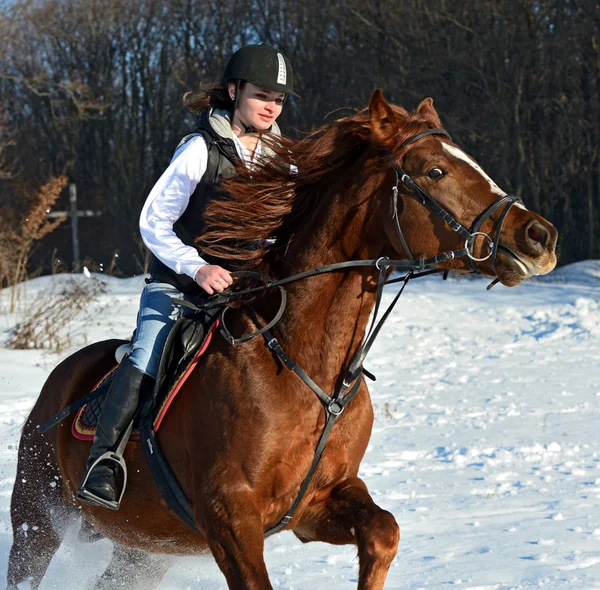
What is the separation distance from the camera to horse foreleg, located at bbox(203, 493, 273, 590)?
3135 mm

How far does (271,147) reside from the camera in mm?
3645

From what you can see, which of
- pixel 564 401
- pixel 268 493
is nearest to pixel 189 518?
pixel 268 493

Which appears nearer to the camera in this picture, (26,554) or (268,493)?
(268,493)

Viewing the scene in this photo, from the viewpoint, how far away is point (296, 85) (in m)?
23.9

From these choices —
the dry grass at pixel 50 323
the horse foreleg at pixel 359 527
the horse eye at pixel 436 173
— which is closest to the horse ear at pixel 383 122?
the horse eye at pixel 436 173

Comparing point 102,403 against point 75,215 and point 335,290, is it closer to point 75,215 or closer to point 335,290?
point 335,290

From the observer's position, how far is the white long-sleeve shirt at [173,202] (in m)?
3.55

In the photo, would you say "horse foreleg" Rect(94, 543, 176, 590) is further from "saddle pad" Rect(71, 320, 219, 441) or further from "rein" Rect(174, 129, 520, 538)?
"rein" Rect(174, 129, 520, 538)

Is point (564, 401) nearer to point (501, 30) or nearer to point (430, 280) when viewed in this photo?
point (430, 280)

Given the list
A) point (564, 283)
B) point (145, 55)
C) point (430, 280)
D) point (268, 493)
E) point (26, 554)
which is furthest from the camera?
point (145, 55)

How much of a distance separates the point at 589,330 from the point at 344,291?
29.1 ft

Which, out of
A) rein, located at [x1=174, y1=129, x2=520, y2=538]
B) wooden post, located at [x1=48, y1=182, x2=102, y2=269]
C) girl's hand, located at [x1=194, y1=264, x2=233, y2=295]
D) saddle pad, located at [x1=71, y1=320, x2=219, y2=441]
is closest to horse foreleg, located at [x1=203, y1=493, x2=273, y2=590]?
rein, located at [x1=174, y1=129, x2=520, y2=538]

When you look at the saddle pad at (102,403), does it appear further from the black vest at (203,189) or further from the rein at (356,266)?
the black vest at (203,189)

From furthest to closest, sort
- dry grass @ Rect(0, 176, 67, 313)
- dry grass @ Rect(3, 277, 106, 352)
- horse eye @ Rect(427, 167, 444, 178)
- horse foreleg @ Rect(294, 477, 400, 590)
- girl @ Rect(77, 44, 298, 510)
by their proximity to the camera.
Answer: dry grass @ Rect(0, 176, 67, 313)
dry grass @ Rect(3, 277, 106, 352)
girl @ Rect(77, 44, 298, 510)
horse foreleg @ Rect(294, 477, 400, 590)
horse eye @ Rect(427, 167, 444, 178)
